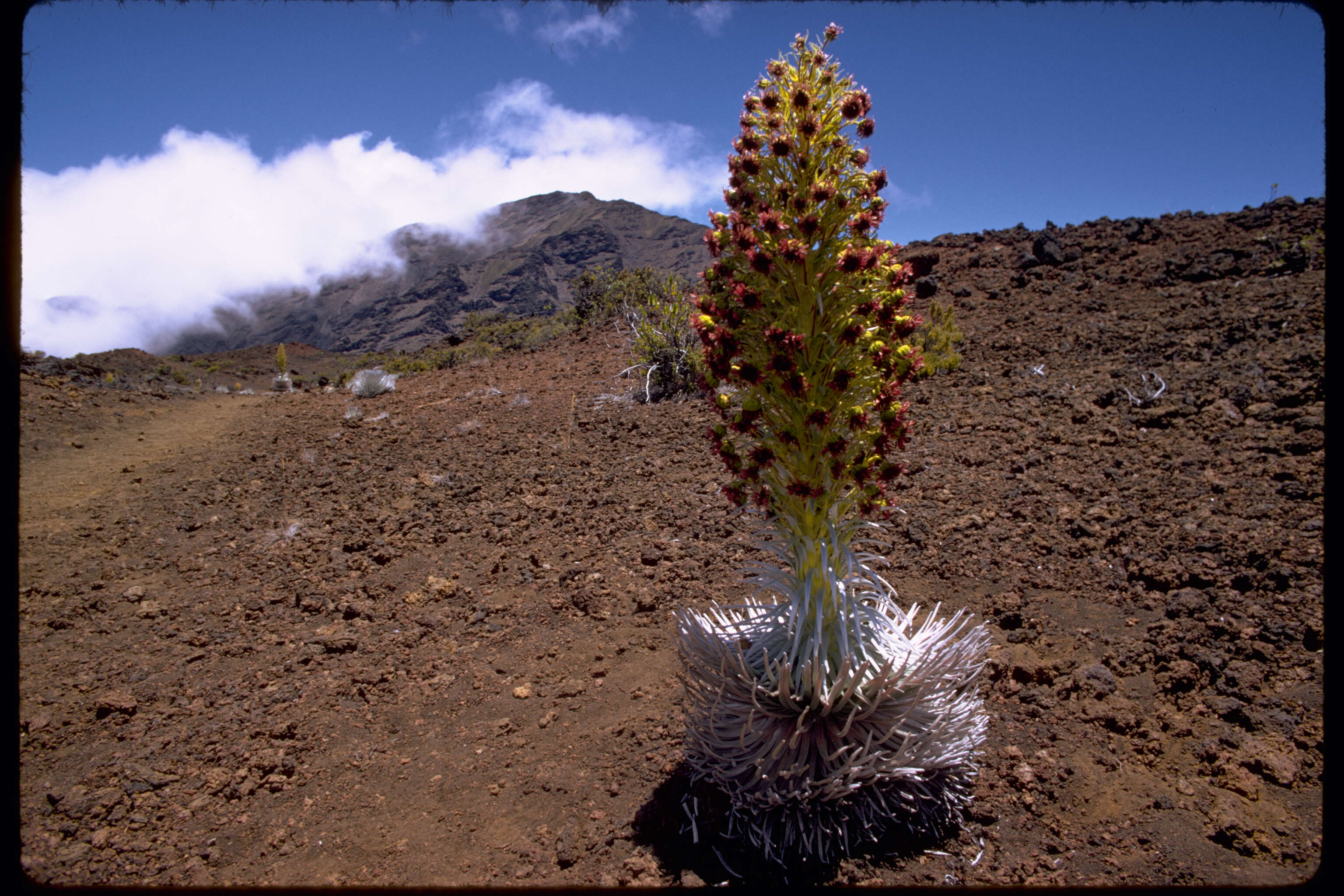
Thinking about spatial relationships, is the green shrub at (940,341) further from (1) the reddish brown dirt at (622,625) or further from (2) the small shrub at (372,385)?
(2) the small shrub at (372,385)

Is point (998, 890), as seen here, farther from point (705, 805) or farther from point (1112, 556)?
point (1112, 556)

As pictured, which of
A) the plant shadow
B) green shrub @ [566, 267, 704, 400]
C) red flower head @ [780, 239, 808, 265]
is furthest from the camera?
green shrub @ [566, 267, 704, 400]

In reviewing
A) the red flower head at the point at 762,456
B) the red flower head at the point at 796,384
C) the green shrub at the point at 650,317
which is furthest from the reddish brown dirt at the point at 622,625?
the red flower head at the point at 796,384

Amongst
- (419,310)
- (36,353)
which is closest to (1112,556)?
(36,353)

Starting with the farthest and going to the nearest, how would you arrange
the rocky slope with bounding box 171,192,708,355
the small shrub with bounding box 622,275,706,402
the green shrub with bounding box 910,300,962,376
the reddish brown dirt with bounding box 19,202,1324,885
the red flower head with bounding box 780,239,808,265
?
the rocky slope with bounding box 171,192,708,355 < the small shrub with bounding box 622,275,706,402 < the green shrub with bounding box 910,300,962,376 < the reddish brown dirt with bounding box 19,202,1324,885 < the red flower head with bounding box 780,239,808,265

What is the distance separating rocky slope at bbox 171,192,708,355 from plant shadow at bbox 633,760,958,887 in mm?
64799

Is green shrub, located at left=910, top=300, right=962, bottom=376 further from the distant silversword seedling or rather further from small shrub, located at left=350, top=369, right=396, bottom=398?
small shrub, located at left=350, top=369, right=396, bottom=398

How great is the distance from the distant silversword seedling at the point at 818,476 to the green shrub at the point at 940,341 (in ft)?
13.2

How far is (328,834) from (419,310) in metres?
81.1

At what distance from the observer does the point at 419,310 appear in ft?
250

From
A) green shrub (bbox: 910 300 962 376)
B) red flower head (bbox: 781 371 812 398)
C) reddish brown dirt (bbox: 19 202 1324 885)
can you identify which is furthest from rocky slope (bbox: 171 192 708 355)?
red flower head (bbox: 781 371 812 398)

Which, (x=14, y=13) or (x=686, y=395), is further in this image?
(x=686, y=395)

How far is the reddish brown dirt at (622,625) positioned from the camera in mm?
2025

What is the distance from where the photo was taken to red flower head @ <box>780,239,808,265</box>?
5.56ft
